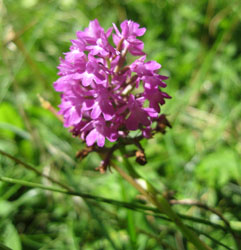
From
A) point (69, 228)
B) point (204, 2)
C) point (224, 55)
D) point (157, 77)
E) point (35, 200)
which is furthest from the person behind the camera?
point (204, 2)

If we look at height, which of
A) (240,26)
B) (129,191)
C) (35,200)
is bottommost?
(35,200)

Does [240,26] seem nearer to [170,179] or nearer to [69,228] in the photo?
[170,179]

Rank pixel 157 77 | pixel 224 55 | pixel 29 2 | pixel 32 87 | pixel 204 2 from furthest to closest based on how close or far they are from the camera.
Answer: pixel 29 2
pixel 32 87
pixel 204 2
pixel 224 55
pixel 157 77

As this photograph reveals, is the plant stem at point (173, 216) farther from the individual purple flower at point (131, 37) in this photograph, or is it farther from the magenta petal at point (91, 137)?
the individual purple flower at point (131, 37)

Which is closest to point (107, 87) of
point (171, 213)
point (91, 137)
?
point (91, 137)

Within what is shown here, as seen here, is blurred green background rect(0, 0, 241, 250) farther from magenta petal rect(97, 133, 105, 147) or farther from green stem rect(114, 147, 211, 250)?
magenta petal rect(97, 133, 105, 147)

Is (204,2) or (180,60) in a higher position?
(204,2)

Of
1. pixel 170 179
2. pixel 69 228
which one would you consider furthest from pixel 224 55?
pixel 69 228
